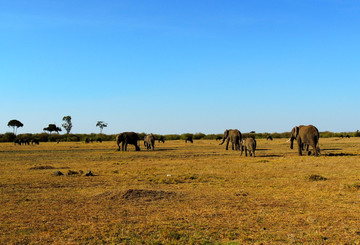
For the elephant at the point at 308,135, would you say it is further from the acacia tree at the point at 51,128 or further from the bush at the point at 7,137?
the acacia tree at the point at 51,128

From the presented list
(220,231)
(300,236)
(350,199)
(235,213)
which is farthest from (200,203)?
(350,199)

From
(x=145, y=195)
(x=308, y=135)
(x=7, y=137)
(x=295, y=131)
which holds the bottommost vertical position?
→ (x=145, y=195)

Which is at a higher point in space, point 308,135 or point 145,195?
point 308,135

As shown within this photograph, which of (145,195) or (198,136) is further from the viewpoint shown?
(198,136)

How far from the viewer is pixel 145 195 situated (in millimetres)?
10938

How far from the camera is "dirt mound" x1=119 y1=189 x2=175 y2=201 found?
35.1 ft

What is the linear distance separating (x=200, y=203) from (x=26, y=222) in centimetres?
456

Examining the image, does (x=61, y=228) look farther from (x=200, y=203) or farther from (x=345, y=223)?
(x=345, y=223)

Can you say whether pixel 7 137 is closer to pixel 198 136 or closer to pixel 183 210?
pixel 198 136

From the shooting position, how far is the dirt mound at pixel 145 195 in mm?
10698

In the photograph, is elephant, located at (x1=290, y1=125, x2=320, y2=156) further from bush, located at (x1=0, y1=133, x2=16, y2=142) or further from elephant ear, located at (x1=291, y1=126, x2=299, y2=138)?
bush, located at (x1=0, y1=133, x2=16, y2=142)

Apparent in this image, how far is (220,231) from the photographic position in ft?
24.4

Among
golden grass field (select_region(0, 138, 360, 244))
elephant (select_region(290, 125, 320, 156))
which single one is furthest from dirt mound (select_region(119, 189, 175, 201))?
elephant (select_region(290, 125, 320, 156))

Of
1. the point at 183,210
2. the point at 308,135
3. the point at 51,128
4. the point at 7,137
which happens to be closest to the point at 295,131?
the point at 308,135
